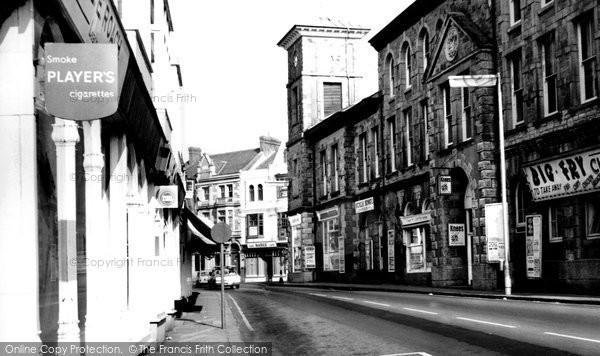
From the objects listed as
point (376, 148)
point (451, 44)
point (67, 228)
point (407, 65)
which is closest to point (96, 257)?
point (67, 228)

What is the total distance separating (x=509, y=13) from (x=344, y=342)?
813 inches

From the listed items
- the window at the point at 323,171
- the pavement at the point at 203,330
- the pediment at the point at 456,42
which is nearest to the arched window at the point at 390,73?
the pediment at the point at 456,42

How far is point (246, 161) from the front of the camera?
99438 millimetres

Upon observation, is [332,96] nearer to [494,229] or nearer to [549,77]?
[494,229]

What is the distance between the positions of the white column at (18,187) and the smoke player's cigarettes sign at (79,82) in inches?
12.3

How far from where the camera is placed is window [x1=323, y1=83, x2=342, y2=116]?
6738cm

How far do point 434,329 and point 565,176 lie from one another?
12.6 m

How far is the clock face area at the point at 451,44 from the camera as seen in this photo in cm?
3601

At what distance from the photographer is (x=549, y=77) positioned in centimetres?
2945

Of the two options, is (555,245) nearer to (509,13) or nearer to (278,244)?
(509,13)

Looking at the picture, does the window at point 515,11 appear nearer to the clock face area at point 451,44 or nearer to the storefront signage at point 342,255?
the clock face area at point 451,44

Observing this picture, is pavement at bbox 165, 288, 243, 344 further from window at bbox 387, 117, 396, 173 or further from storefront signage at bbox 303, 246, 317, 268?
storefront signage at bbox 303, 246, 317, 268

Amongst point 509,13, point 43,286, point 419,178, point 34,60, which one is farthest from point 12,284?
point 419,178

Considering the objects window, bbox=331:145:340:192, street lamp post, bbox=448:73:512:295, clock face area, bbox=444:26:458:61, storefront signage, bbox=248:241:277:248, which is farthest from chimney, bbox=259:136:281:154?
street lamp post, bbox=448:73:512:295
